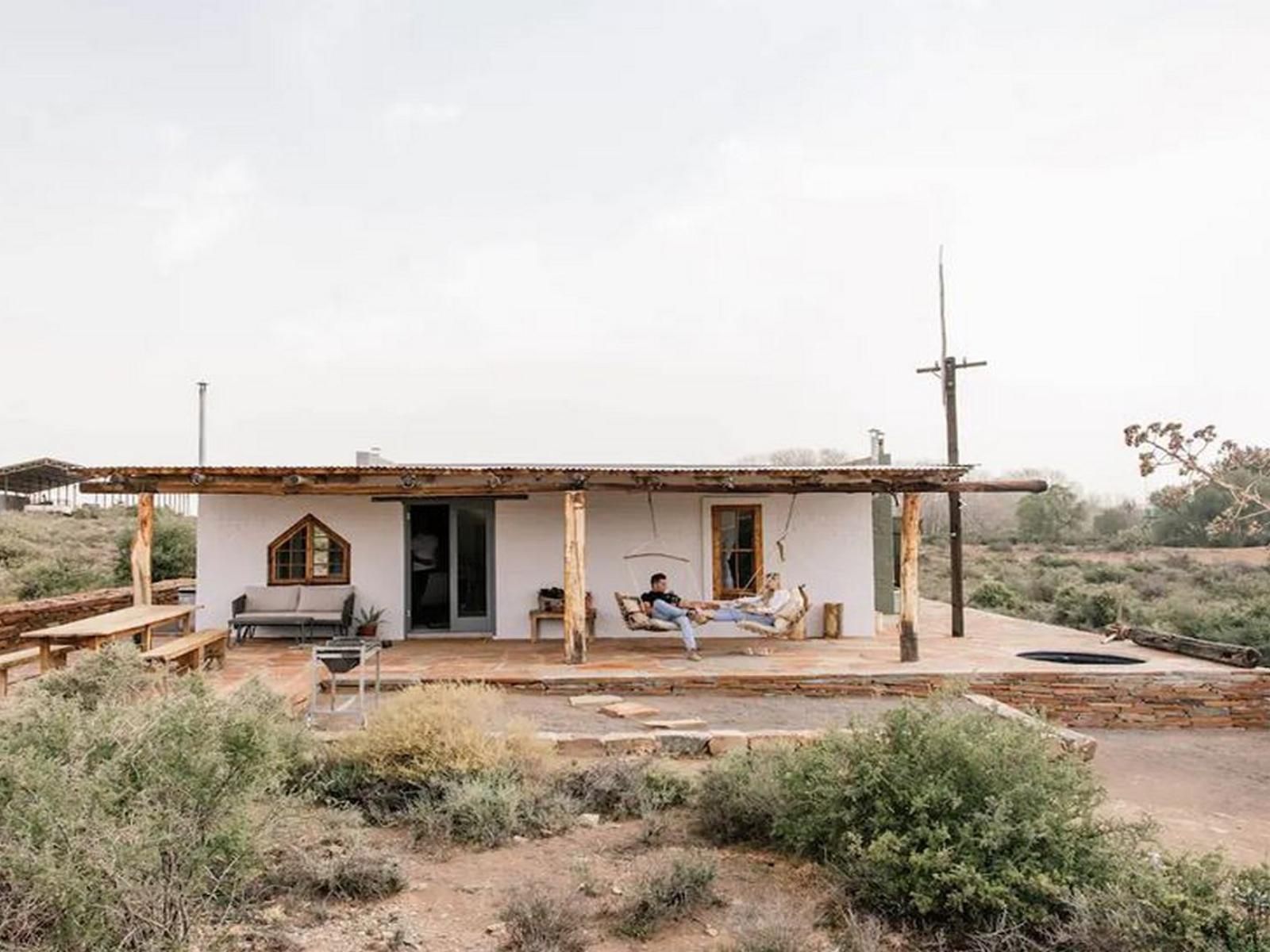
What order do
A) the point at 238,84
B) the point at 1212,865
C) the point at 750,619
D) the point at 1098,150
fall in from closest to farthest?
1. the point at 1212,865
2. the point at 750,619
3. the point at 1098,150
4. the point at 238,84

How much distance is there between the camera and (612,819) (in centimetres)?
505

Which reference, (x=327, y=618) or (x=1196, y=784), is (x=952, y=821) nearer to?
(x=1196, y=784)

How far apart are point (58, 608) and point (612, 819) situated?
9.64 m

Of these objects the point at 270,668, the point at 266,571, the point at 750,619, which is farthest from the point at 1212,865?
the point at 266,571

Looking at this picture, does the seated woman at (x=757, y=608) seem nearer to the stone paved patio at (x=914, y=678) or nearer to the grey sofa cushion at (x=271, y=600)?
the stone paved patio at (x=914, y=678)

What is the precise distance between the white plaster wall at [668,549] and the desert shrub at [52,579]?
786 cm

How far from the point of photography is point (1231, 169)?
10.1 meters

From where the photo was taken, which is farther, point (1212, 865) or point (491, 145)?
point (491, 145)

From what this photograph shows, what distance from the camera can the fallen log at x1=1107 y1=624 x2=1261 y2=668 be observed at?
924cm

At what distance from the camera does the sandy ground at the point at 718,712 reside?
707cm

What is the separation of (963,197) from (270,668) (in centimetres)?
1159

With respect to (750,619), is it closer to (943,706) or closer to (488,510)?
(488,510)

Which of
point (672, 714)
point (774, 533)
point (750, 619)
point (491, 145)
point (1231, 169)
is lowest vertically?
point (672, 714)

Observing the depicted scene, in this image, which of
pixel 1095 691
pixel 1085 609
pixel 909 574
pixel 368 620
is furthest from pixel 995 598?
pixel 368 620
